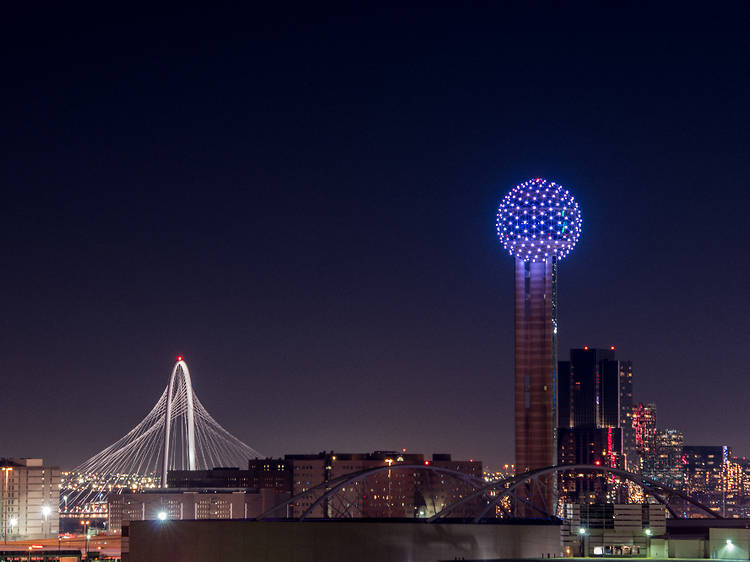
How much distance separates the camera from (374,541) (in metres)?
115

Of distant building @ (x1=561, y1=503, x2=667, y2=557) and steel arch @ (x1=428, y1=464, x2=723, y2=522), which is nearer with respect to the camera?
distant building @ (x1=561, y1=503, x2=667, y2=557)

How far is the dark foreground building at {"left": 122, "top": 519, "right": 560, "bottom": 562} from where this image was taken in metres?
114

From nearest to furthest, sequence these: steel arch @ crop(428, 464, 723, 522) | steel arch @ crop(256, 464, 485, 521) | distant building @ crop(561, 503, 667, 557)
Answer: distant building @ crop(561, 503, 667, 557) → steel arch @ crop(428, 464, 723, 522) → steel arch @ crop(256, 464, 485, 521)

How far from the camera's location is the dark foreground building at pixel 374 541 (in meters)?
114

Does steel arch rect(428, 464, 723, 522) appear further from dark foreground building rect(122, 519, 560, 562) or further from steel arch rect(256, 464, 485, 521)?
steel arch rect(256, 464, 485, 521)

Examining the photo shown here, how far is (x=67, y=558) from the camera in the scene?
654ft

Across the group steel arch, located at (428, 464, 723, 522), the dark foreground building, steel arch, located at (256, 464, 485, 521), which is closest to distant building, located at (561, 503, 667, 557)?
steel arch, located at (428, 464, 723, 522)

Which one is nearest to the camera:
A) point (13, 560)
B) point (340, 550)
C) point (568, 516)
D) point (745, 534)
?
point (745, 534)

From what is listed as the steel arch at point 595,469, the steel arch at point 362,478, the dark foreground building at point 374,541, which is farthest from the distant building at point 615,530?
the steel arch at point 362,478

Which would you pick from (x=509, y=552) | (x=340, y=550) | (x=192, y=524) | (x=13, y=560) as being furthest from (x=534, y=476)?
(x=13, y=560)

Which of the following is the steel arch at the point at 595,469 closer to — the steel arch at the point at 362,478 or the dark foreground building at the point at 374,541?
the dark foreground building at the point at 374,541

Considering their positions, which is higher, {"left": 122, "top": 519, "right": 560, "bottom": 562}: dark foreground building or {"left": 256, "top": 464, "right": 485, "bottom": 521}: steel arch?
{"left": 256, "top": 464, "right": 485, "bottom": 521}: steel arch

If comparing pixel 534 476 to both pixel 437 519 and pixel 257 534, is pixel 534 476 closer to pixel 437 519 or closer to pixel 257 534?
pixel 437 519

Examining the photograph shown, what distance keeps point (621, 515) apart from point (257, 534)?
3054 centimetres
